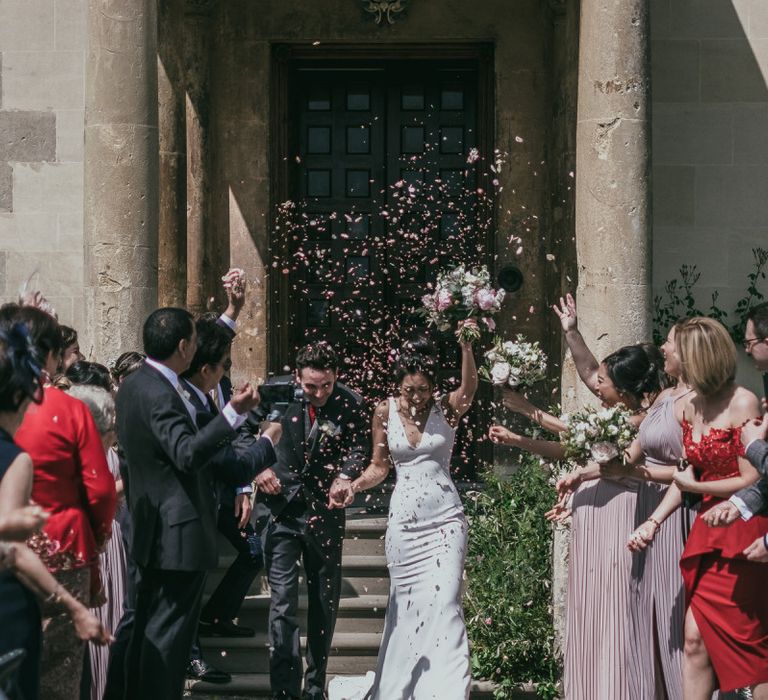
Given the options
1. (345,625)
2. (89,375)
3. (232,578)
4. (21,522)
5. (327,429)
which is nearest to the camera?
(21,522)

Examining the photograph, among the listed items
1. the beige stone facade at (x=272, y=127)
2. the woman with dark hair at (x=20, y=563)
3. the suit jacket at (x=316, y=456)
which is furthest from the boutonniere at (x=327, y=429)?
the woman with dark hair at (x=20, y=563)

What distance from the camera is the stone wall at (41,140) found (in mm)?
11219

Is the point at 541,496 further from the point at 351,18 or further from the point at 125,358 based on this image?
the point at 351,18

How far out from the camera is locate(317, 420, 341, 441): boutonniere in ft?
27.4

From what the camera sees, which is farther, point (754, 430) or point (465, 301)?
point (465, 301)

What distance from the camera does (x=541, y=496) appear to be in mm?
9547

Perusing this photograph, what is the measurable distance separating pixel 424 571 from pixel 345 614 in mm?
1739

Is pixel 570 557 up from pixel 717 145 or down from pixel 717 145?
down

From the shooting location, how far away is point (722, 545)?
6.66m

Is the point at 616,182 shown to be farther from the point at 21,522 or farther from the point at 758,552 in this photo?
the point at 21,522

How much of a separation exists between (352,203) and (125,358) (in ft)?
12.9

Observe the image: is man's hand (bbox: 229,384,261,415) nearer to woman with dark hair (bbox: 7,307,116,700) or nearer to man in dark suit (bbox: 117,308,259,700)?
man in dark suit (bbox: 117,308,259,700)

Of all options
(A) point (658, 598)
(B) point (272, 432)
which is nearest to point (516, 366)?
(A) point (658, 598)

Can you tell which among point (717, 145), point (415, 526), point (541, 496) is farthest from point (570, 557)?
point (717, 145)
